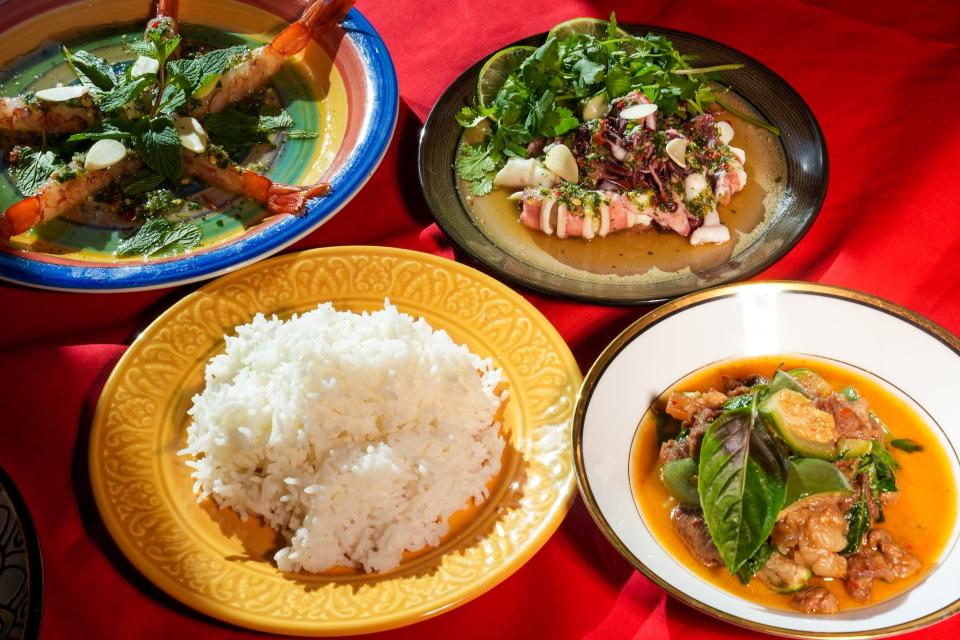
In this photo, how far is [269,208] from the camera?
2.54 metres

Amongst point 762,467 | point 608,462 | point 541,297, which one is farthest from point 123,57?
point 762,467

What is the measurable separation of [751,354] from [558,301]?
564mm

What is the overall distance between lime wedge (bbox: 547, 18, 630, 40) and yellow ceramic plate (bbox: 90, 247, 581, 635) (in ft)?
4.07

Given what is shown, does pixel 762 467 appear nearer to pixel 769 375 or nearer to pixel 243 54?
pixel 769 375

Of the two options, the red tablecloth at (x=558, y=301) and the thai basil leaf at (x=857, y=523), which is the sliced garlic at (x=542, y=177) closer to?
the red tablecloth at (x=558, y=301)

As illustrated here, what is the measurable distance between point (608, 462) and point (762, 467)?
13.5 inches

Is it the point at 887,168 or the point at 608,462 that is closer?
the point at 608,462

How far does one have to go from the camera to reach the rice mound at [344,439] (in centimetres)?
179

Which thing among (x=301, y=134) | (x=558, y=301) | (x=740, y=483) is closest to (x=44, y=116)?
(x=301, y=134)

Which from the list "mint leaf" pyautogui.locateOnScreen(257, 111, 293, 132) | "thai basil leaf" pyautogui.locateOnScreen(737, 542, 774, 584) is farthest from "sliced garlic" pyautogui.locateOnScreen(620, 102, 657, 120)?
"thai basil leaf" pyautogui.locateOnScreen(737, 542, 774, 584)

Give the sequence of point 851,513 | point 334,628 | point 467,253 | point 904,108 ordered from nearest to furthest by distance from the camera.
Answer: point 334,628 → point 851,513 → point 467,253 → point 904,108

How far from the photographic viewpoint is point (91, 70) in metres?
2.87

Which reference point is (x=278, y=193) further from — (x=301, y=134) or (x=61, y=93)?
(x=61, y=93)

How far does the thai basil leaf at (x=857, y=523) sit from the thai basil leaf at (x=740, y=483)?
24cm
